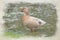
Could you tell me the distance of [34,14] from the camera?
0.91 metres

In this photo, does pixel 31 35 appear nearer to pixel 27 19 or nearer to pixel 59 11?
pixel 27 19

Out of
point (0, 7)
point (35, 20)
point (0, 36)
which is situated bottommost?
point (0, 36)

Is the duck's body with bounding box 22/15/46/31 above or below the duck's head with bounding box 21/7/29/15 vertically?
below

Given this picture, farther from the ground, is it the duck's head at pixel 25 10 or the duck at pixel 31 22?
the duck's head at pixel 25 10

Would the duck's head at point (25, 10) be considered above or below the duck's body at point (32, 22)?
above

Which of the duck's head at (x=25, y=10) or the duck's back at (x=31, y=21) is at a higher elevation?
the duck's head at (x=25, y=10)

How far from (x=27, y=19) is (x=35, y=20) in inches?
2.0

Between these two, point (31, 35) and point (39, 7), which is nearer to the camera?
point (31, 35)

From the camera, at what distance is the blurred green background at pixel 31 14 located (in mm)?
860

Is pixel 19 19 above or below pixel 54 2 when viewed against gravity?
below

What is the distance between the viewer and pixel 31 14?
2.99 feet

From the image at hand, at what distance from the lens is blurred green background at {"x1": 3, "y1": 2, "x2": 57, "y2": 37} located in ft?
2.82

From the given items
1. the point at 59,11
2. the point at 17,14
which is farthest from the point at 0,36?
the point at 59,11

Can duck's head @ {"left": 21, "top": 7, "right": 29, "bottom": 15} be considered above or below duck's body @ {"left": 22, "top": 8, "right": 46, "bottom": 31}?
above
